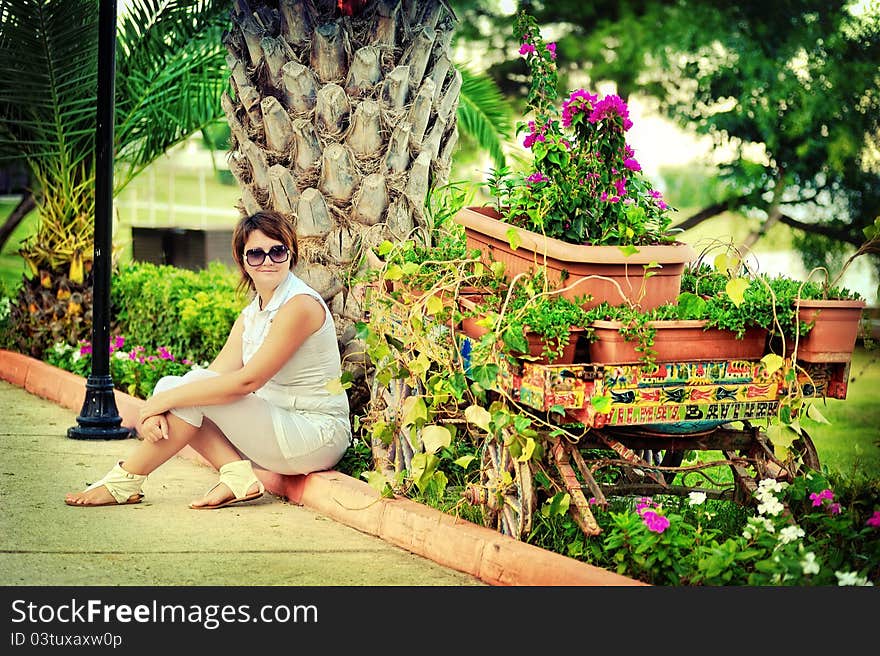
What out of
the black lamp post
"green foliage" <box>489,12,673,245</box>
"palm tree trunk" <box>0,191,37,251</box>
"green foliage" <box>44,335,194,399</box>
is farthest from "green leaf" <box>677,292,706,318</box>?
"palm tree trunk" <box>0,191,37,251</box>

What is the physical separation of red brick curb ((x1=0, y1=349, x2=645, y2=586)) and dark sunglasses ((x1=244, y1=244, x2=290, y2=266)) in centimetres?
93

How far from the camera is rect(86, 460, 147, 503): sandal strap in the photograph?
511cm

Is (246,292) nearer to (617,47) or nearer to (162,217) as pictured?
(617,47)

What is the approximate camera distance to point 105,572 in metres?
4.16

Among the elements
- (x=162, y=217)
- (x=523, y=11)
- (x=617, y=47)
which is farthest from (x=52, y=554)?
(x=162, y=217)

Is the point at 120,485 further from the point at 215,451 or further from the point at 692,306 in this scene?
the point at 692,306

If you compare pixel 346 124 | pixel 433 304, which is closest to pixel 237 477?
pixel 433 304

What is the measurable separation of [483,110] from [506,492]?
5653 millimetres

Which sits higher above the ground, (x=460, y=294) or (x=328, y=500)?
(x=460, y=294)

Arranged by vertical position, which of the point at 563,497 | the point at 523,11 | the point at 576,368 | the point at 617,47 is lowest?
the point at 563,497

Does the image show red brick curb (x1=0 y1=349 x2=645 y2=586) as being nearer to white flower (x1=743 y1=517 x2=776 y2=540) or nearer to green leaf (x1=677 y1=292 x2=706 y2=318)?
white flower (x1=743 y1=517 x2=776 y2=540)

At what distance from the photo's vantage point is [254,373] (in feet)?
16.2

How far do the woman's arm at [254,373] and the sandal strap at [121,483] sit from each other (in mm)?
318

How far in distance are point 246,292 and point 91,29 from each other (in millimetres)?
3728
